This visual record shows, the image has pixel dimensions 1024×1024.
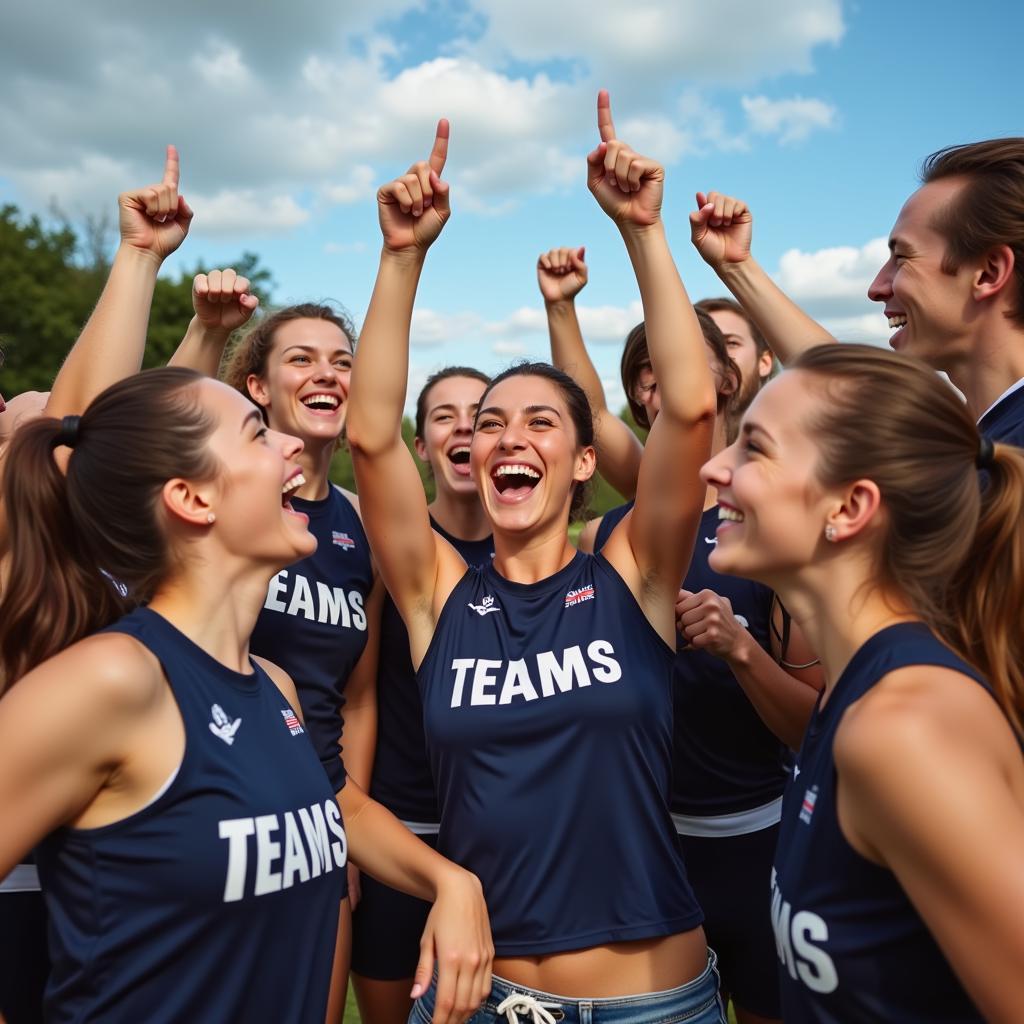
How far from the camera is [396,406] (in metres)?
3.04

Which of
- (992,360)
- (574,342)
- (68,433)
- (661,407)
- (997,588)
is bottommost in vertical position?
(997,588)

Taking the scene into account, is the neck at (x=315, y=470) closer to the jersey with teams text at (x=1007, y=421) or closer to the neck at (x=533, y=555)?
the neck at (x=533, y=555)

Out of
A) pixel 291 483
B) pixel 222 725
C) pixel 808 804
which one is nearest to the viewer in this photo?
pixel 808 804

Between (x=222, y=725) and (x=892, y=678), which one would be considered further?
(x=222, y=725)

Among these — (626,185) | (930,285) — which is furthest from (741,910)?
(626,185)

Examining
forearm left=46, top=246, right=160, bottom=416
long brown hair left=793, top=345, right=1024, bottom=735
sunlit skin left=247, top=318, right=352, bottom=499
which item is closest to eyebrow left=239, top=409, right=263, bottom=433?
forearm left=46, top=246, right=160, bottom=416

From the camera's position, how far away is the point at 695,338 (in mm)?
2881

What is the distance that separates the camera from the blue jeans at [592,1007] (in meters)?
2.53

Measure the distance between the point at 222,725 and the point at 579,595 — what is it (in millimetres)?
1193

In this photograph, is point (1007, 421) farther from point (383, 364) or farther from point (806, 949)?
point (383, 364)

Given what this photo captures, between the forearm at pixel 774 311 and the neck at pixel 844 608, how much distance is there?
5.25ft

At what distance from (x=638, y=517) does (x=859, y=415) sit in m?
1.01

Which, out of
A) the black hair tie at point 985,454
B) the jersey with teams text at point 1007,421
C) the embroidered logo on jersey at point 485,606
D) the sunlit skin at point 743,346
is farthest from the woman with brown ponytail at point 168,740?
the sunlit skin at point 743,346

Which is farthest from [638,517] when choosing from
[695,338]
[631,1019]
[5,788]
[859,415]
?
[5,788]
